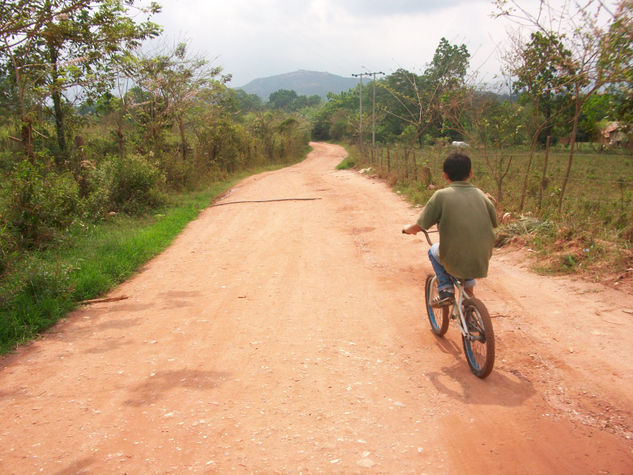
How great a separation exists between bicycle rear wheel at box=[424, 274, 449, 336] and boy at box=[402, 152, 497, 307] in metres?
0.53

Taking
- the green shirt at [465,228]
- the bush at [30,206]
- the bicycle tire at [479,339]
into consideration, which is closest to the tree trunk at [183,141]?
the bush at [30,206]

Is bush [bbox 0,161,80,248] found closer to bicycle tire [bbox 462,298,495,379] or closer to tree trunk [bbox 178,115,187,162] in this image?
bicycle tire [bbox 462,298,495,379]

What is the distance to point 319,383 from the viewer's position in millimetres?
3486

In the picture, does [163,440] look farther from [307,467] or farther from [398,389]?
[398,389]

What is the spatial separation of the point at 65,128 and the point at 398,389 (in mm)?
12500

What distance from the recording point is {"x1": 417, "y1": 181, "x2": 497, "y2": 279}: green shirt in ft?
11.6

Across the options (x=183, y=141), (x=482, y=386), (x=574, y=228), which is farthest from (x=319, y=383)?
(x=183, y=141)

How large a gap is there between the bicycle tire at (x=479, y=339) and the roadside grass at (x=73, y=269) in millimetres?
4277

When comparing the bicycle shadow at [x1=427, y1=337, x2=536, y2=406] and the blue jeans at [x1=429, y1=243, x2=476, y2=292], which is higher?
the blue jeans at [x1=429, y1=243, x2=476, y2=292]

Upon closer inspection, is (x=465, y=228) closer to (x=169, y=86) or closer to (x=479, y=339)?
(x=479, y=339)

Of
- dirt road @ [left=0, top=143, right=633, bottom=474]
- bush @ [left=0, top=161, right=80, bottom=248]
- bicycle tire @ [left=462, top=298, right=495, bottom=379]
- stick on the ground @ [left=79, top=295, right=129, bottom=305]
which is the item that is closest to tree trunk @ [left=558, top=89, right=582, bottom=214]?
dirt road @ [left=0, top=143, right=633, bottom=474]

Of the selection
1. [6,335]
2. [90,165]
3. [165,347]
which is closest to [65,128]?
[90,165]

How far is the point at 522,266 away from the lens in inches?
252

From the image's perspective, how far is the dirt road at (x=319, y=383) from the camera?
2.67 m
